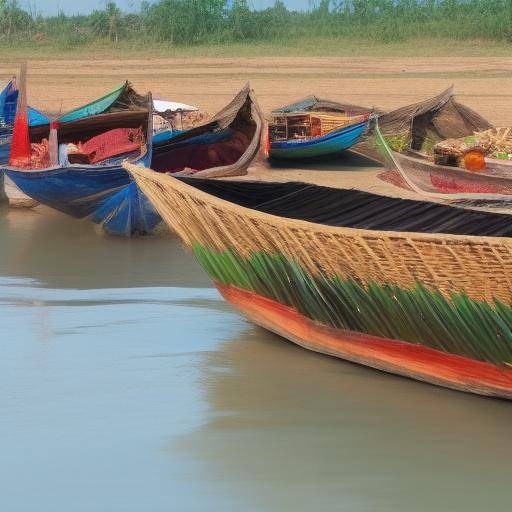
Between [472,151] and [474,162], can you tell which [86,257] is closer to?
[474,162]

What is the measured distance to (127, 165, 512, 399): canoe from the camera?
196 inches

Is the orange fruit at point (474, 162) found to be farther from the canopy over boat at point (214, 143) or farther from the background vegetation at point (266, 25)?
the background vegetation at point (266, 25)

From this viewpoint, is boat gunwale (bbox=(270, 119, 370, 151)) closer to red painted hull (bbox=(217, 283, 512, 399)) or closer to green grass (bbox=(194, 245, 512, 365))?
red painted hull (bbox=(217, 283, 512, 399))

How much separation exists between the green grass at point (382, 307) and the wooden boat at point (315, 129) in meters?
6.26

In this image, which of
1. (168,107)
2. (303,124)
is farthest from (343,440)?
(168,107)

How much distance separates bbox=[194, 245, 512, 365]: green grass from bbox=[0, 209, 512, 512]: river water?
27cm

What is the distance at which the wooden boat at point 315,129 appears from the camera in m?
12.5

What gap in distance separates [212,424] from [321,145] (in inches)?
302

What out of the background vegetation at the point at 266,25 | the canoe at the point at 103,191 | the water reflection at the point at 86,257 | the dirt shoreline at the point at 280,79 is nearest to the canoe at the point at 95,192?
the canoe at the point at 103,191

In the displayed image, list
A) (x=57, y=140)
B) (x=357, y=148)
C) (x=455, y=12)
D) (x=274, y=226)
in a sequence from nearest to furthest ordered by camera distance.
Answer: (x=274, y=226)
(x=57, y=140)
(x=357, y=148)
(x=455, y=12)

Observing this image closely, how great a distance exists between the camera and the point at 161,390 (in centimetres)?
564

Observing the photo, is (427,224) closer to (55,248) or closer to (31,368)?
(31,368)

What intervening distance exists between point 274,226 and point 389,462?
1325mm

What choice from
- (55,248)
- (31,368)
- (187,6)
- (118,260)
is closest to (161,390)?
(31,368)
